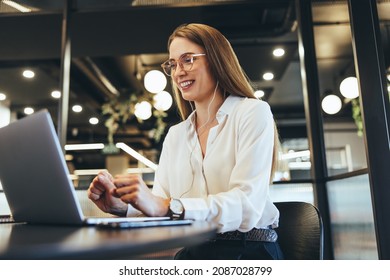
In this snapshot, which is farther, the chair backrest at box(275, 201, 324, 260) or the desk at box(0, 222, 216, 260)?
the chair backrest at box(275, 201, 324, 260)

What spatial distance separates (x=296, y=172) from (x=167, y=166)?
596 centimetres

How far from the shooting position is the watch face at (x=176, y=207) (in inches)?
33.8

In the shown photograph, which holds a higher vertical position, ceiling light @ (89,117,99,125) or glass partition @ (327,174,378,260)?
ceiling light @ (89,117,99,125)

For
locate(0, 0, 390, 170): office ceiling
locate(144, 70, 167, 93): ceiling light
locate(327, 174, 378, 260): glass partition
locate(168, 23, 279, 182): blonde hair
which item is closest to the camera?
locate(168, 23, 279, 182): blonde hair

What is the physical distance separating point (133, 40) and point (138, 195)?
3.16 metres

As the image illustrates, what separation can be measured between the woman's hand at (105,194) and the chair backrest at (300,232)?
1.69 ft

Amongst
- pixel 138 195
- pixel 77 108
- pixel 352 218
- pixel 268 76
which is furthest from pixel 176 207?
pixel 77 108

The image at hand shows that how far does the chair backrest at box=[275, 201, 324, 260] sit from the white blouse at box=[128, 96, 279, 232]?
0.06 m

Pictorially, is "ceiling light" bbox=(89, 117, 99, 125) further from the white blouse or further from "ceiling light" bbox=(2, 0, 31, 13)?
the white blouse

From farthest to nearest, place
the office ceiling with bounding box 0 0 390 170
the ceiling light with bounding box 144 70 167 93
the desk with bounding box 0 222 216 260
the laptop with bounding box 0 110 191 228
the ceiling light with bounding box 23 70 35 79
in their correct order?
the ceiling light with bounding box 23 70 35 79 < the ceiling light with bounding box 144 70 167 93 < the office ceiling with bounding box 0 0 390 170 < the laptop with bounding box 0 110 191 228 < the desk with bounding box 0 222 216 260

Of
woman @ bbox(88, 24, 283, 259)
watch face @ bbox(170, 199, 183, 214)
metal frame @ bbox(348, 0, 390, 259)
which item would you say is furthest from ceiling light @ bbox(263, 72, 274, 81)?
watch face @ bbox(170, 199, 183, 214)

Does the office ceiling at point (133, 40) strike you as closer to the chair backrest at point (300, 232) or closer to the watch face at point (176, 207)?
the chair backrest at point (300, 232)

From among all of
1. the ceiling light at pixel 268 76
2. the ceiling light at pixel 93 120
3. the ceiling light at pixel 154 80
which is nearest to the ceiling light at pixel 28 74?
the ceiling light at pixel 154 80

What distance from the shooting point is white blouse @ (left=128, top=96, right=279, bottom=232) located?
92 cm
